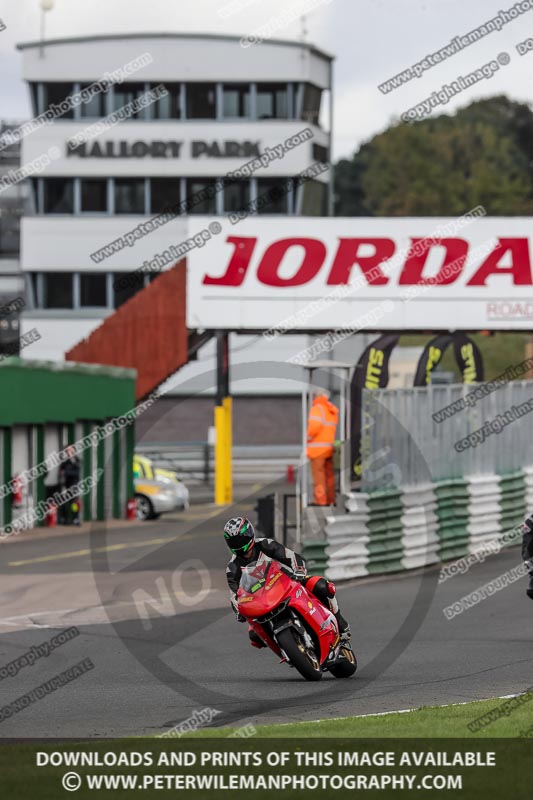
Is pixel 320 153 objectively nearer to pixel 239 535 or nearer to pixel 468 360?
pixel 468 360

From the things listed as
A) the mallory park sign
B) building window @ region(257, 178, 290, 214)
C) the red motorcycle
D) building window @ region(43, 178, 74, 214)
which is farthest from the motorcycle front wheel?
building window @ region(43, 178, 74, 214)

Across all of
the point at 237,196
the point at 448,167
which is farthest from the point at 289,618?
the point at 448,167

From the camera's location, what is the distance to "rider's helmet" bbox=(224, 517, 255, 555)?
12.2m

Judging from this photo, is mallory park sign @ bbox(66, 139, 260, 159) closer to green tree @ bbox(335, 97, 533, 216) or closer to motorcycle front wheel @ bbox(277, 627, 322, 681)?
green tree @ bbox(335, 97, 533, 216)

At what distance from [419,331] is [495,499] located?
1036 centimetres

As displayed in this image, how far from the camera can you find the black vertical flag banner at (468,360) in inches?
1215

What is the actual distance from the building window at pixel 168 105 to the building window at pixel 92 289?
6813 mm

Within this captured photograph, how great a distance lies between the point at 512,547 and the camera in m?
26.0

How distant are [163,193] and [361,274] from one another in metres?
27.9

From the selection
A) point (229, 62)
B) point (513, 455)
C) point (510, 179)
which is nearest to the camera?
point (513, 455)

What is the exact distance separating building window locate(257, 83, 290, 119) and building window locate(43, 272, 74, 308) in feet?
33.2

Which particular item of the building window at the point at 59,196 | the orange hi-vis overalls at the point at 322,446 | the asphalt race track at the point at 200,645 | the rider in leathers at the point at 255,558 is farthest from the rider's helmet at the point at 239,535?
the building window at the point at 59,196
